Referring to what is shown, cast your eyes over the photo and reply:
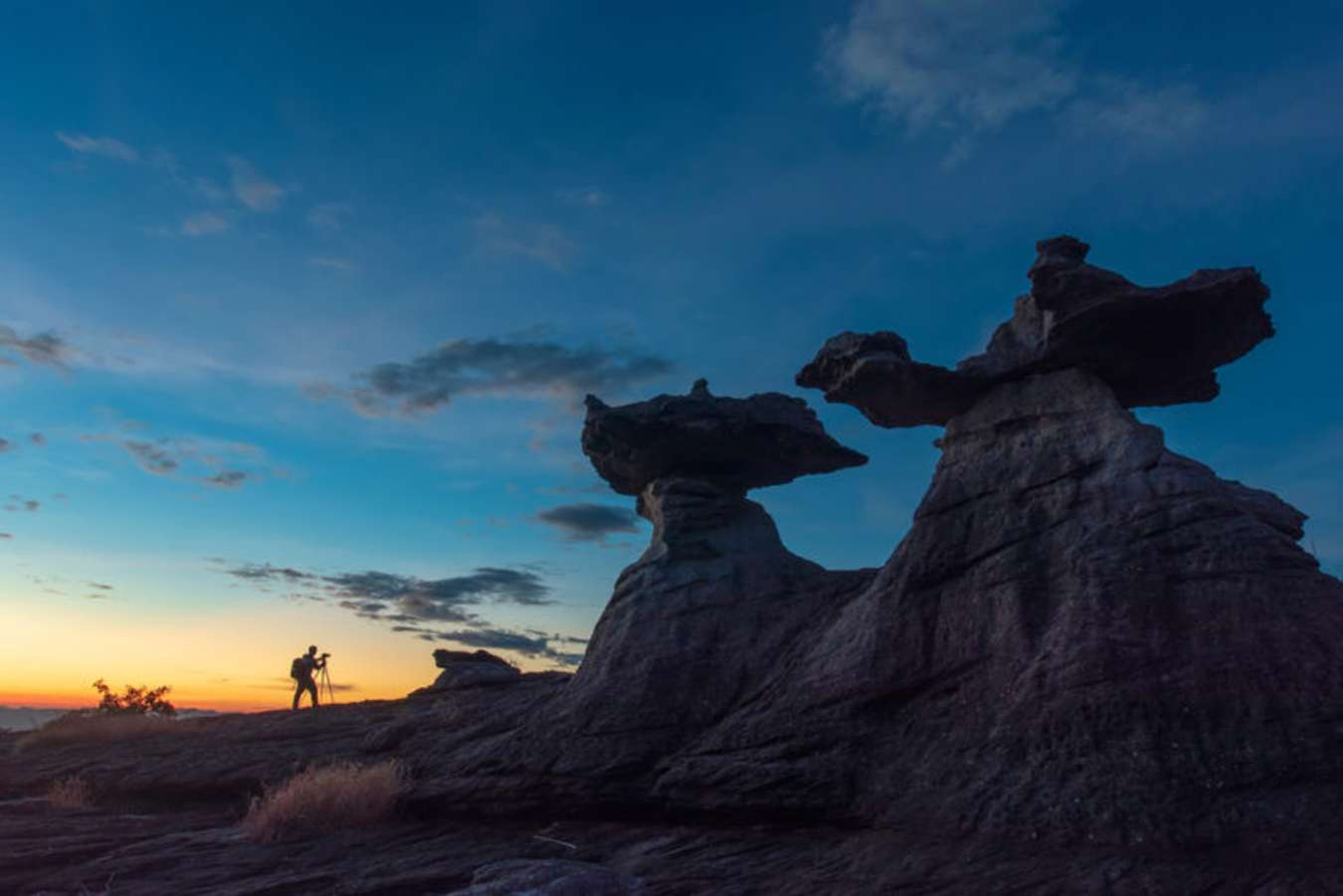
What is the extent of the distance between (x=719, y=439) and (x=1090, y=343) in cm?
793

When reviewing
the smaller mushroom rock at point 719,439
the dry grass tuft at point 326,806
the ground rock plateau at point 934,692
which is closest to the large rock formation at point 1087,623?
the ground rock plateau at point 934,692

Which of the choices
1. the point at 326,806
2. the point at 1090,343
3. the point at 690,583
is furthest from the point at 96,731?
the point at 1090,343

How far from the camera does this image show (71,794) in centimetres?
2164

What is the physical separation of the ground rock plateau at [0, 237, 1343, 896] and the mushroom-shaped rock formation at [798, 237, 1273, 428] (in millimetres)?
64

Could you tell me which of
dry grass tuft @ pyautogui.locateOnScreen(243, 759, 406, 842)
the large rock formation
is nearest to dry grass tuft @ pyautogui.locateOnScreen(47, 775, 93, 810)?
dry grass tuft @ pyautogui.locateOnScreen(243, 759, 406, 842)

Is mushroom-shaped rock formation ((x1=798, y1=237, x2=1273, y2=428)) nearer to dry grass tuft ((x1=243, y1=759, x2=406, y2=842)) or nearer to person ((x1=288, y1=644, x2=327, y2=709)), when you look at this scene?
dry grass tuft ((x1=243, y1=759, x2=406, y2=842))

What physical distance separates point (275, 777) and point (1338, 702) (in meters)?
20.6

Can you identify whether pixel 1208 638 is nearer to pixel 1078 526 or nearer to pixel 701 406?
pixel 1078 526

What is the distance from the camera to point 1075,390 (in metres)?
15.4

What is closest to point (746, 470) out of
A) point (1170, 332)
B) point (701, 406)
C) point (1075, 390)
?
point (701, 406)

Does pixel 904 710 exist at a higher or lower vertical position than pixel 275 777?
higher

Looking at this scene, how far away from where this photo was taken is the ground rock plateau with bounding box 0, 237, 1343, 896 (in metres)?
10.6

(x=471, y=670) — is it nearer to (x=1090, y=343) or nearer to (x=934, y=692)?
(x=934, y=692)

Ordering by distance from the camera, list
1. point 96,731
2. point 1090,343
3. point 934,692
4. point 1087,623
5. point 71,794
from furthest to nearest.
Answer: point 96,731
point 71,794
point 1090,343
point 934,692
point 1087,623
